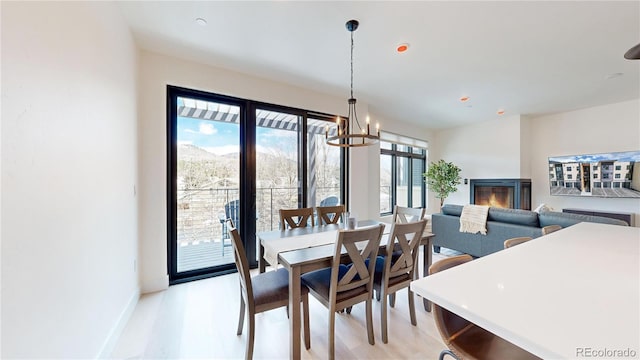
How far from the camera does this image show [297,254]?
69.3 inches

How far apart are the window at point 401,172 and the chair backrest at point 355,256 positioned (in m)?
4.23

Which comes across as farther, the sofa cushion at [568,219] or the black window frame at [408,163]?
the black window frame at [408,163]

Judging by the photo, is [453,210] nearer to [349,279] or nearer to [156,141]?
[349,279]

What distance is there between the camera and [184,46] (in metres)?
2.61

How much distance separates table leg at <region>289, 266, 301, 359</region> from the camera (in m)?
1.57

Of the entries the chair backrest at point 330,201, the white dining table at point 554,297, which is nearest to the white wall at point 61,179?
the white dining table at point 554,297

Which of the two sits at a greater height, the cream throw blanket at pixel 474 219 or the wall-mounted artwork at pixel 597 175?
the wall-mounted artwork at pixel 597 175

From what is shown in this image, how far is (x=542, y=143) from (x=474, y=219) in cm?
414

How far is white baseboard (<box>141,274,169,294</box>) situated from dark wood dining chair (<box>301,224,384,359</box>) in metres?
1.87

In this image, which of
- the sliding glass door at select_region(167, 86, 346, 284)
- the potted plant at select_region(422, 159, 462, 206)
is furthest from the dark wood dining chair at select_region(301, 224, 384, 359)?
the potted plant at select_region(422, 159, 462, 206)

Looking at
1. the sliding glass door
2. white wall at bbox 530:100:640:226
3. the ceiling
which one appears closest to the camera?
the ceiling

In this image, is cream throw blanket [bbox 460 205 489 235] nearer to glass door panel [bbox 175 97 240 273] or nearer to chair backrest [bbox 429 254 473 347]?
chair backrest [bbox 429 254 473 347]

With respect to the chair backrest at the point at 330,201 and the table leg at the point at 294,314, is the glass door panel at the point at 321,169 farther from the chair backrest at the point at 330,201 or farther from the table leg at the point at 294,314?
the table leg at the point at 294,314

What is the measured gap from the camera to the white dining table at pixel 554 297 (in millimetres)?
620
